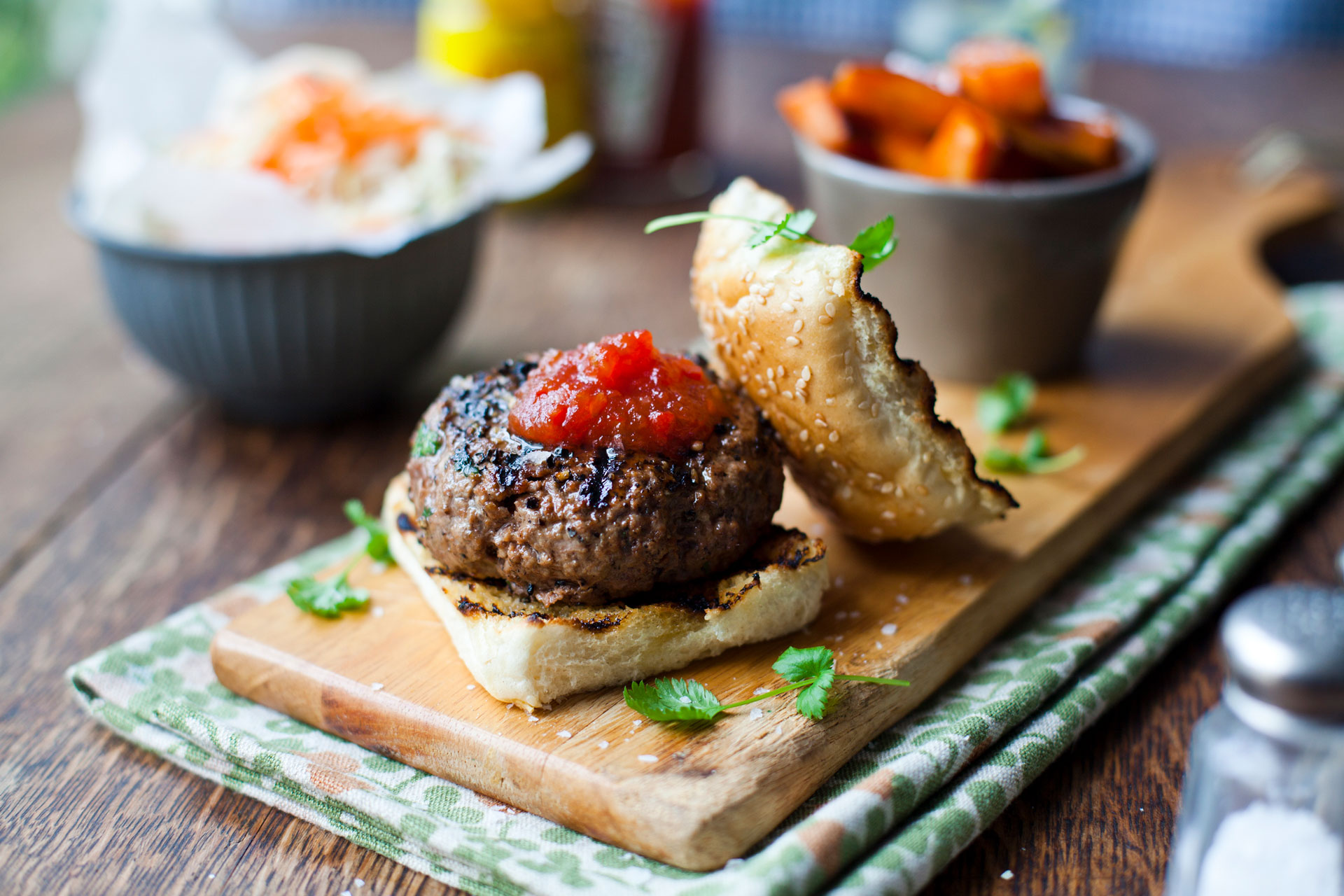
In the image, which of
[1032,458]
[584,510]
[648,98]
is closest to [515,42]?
[648,98]

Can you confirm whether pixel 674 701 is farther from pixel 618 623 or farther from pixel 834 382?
pixel 834 382

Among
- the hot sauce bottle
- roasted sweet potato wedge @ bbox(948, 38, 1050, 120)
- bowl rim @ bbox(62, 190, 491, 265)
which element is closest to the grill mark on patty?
bowl rim @ bbox(62, 190, 491, 265)

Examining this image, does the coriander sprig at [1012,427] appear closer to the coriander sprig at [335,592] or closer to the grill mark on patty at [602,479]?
the grill mark on patty at [602,479]

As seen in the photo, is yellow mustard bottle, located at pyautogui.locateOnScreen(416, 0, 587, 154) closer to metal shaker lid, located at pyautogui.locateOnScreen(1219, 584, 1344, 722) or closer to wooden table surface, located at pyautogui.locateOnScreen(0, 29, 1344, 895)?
wooden table surface, located at pyautogui.locateOnScreen(0, 29, 1344, 895)

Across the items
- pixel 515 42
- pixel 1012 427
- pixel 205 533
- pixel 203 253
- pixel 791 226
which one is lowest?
pixel 205 533

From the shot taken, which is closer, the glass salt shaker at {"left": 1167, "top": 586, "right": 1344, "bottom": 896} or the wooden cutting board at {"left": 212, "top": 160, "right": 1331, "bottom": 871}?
the glass salt shaker at {"left": 1167, "top": 586, "right": 1344, "bottom": 896}

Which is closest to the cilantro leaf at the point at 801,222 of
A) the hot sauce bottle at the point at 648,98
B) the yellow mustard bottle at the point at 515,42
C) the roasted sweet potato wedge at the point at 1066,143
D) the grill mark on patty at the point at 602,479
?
the grill mark on patty at the point at 602,479
